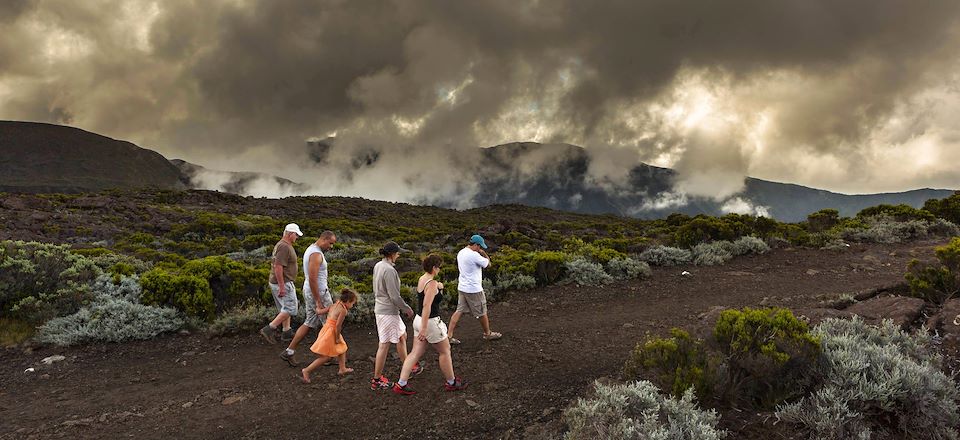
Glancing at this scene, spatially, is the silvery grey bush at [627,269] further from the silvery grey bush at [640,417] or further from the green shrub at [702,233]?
the silvery grey bush at [640,417]

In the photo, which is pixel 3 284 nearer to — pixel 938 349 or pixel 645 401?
pixel 645 401

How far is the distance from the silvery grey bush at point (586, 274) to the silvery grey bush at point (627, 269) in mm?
408

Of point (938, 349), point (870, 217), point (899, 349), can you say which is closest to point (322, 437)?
point (899, 349)

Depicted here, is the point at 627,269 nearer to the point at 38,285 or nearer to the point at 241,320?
the point at 241,320

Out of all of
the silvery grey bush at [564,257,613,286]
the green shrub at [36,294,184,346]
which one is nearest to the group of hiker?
the green shrub at [36,294,184,346]

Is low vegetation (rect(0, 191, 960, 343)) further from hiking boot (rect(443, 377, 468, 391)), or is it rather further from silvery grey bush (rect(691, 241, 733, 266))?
hiking boot (rect(443, 377, 468, 391))

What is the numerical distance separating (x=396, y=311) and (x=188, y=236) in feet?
85.2

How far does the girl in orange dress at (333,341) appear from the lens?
623 cm

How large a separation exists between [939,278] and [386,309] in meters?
7.57

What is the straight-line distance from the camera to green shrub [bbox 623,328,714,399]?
4.48 m

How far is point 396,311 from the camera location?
6.00 meters

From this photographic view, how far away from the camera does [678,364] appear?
4770mm

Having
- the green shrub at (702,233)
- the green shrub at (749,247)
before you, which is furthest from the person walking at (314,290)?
the green shrub at (749,247)

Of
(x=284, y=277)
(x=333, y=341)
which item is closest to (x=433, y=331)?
(x=333, y=341)
